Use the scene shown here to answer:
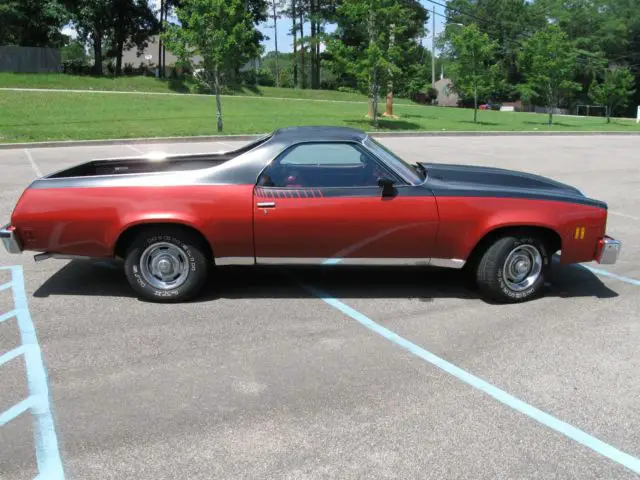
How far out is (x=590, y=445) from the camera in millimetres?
3111

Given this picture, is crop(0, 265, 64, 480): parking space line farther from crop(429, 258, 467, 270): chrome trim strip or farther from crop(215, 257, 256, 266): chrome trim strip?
crop(429, 258, 467, 270): chrome trim strip

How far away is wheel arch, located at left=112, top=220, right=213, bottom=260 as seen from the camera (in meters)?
4.85

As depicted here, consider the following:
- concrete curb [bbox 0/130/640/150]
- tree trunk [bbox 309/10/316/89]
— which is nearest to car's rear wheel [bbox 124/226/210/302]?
concrete curb [bbox 0/130/640/150]

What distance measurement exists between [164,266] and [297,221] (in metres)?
1.18

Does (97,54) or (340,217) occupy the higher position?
(97,54)

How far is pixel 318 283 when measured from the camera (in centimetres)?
567

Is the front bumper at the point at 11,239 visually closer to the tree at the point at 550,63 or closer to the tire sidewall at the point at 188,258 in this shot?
the tire sidewall at the point at 188,258

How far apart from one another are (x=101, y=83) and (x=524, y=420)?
139 feet

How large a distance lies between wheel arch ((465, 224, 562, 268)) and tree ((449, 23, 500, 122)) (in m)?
30.4

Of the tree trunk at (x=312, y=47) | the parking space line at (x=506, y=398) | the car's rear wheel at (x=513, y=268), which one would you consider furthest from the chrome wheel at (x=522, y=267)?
the tree trunk at (x=312, y=47)

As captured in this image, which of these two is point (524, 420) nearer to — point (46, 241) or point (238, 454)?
point (238, 454)

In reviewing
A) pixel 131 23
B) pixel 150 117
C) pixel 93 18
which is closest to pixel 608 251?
pixel 150 117

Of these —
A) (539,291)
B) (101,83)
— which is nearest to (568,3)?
(101,83)

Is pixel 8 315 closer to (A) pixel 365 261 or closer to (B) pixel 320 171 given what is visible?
(B) pixel 320 171
